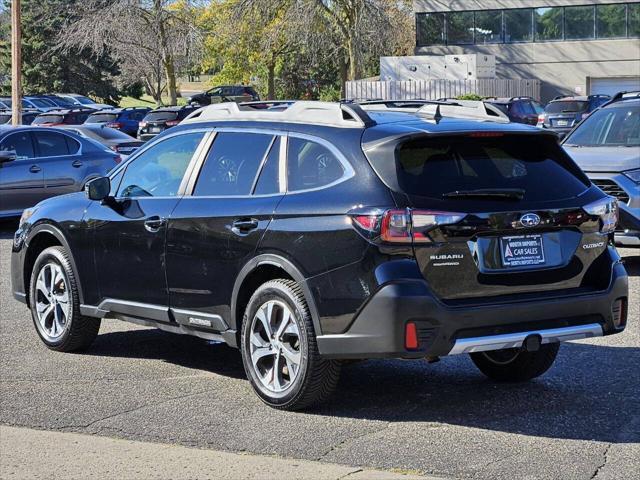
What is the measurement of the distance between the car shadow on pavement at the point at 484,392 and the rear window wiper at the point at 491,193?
1.25 metres

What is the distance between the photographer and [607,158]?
40.4 feet

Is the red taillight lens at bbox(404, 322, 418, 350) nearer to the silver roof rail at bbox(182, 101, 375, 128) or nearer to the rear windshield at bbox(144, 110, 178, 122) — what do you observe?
the silver roof rail at bbox(182, 101, 375, 128)

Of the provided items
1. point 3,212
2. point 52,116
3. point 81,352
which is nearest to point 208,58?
point 52,116

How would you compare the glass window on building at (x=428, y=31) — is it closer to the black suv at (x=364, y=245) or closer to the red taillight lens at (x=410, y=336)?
the black suv at (x=364, y=245)

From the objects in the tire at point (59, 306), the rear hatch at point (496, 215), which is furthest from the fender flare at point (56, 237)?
the rear hatch at point (496, 215)

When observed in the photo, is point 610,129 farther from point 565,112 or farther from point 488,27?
point 488,27

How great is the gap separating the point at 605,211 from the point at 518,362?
1.18 metres

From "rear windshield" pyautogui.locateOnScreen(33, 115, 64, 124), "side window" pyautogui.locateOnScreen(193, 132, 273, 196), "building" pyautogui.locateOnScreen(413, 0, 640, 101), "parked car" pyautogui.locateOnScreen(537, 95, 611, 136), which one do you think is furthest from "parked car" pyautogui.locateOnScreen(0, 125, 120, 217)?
"building" pyautogui.locateOnScreen(413, 0, 640, 101)

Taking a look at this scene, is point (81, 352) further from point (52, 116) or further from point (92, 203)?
point (52, 116)

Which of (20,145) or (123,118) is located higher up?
(20,145)

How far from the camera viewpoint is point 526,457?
5703 mm

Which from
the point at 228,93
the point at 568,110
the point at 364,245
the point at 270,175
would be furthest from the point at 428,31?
the point at 364,245

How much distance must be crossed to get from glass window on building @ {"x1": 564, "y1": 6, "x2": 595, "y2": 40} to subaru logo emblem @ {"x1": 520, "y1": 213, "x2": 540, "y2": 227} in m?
56.9

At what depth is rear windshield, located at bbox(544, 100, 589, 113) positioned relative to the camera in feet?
115
